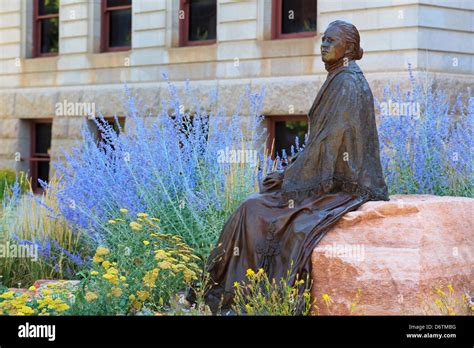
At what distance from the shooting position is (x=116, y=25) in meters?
21.6

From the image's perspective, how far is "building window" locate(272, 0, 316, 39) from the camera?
1801 cm

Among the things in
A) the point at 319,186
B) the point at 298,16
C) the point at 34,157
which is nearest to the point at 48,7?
the point at 34,157

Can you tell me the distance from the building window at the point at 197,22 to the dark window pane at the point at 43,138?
177 inches

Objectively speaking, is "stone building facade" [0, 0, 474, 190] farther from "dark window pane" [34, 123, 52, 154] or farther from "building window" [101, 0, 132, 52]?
"building window" [101, 0, 132, 52]

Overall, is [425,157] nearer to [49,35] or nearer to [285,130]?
[285,130]

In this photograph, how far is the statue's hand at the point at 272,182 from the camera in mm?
8211

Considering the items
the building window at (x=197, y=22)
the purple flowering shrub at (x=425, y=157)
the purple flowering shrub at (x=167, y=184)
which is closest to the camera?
the purple flowering shrub at (x=167, y=184)

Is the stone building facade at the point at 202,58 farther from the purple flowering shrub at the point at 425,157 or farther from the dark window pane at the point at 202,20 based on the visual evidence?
the purple flowering shrub at the point at 425,157

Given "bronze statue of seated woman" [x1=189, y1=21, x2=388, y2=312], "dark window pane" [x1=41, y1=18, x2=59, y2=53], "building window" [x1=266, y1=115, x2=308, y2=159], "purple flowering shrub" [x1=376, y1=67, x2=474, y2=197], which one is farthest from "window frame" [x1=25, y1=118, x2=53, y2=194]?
"bronze statue of seated woman" [x1=189, y1=21, x2=388, y2=312]

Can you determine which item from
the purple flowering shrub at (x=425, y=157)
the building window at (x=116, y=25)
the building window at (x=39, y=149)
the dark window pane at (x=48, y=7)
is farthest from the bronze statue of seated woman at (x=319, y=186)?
the dark window pane at (x=48, y=7)

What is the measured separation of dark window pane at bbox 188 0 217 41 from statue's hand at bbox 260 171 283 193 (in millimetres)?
11548

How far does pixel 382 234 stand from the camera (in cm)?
754
